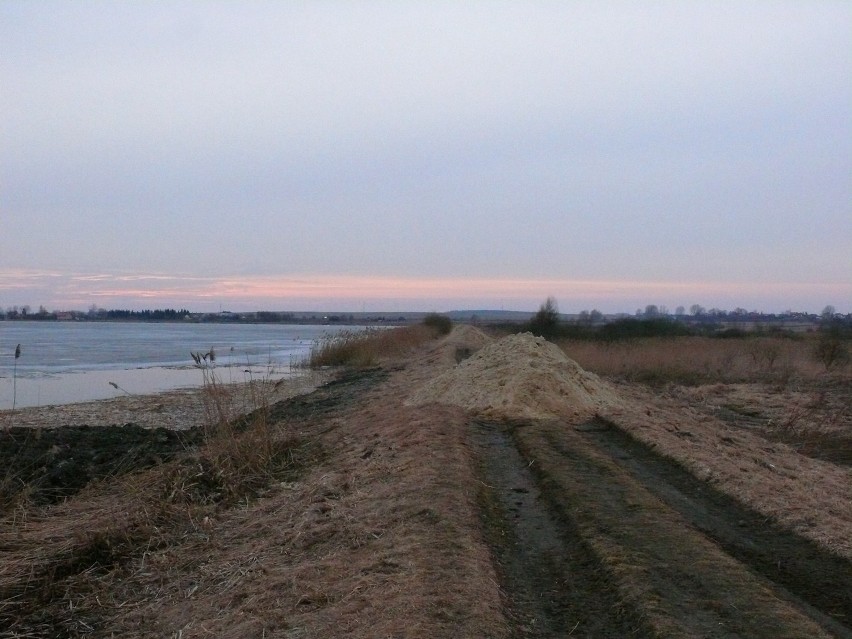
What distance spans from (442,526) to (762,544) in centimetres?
280

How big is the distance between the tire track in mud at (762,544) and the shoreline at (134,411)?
787cm

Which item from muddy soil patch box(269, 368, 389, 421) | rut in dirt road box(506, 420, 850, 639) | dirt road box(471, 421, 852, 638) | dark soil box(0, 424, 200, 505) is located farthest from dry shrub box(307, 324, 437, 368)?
dirt road box(471, 421, 852, 638)

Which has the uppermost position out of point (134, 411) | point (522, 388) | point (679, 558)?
point (522, 388)

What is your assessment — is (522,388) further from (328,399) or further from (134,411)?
(134,411)

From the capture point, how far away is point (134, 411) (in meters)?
19.2

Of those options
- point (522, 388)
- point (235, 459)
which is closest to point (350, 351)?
point (522, 388)

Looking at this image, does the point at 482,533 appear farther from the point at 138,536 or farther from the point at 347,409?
the point at 347,409

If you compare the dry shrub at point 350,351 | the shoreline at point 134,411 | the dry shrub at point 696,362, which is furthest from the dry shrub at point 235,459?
the dry shrub at point 350,351

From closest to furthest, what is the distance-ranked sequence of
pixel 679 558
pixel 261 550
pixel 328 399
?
pixel 679 558 < pixel 261 550 < pixel 328 399

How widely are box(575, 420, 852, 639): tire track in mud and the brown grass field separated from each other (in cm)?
3

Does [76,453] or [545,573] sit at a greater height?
[545,573]

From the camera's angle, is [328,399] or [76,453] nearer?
[76,453]

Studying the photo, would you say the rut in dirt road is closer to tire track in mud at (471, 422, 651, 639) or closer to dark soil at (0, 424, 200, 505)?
tire track in mud at (471, 422, 651, 639)

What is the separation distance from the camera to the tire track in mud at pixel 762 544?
548cm
